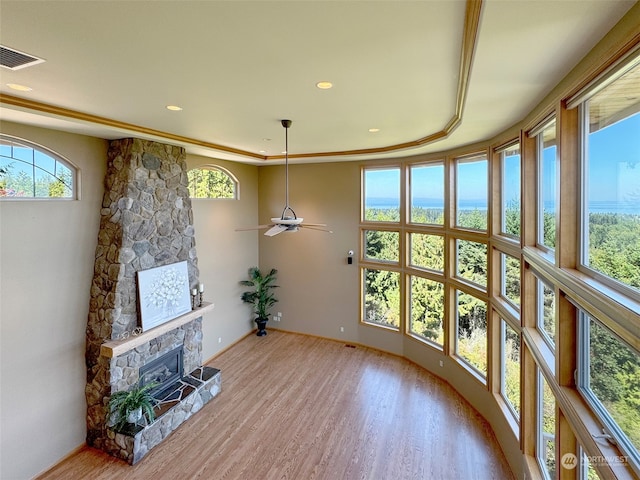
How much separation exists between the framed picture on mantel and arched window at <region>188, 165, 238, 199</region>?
68.0 inches

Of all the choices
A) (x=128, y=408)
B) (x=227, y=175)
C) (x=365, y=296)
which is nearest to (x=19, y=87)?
(x=128, y=408)

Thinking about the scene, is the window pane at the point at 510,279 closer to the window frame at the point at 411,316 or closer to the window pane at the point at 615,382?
the window frame at the point at 411,316

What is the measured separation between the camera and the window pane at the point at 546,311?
3.17 metres

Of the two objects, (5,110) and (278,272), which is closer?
(5,110)

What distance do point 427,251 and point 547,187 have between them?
321cm

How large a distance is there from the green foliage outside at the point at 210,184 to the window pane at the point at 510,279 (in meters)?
5.53

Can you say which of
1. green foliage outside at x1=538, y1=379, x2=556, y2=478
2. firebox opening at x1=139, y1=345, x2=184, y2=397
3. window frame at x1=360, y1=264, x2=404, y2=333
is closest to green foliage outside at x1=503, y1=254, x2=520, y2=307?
green foliage outside at x1=538, y1=379, x2=556, y2=478

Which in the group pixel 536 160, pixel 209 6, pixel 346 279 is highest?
pixel 209 6

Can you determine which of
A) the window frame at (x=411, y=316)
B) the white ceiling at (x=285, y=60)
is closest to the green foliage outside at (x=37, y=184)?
the white ceiling at (x=285, y=60)

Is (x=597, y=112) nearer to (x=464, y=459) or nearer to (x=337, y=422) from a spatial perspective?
(x=464, y=459)

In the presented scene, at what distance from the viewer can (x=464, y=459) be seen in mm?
4133

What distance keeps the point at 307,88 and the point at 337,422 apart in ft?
15.2

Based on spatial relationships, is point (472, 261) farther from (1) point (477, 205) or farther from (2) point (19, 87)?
(2) point (19, 87)

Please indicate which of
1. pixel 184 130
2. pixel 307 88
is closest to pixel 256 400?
pixel 184 130
